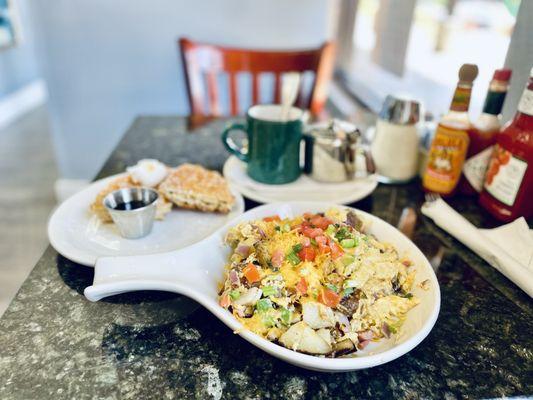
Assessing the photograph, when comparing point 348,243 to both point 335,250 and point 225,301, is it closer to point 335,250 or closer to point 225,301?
point 335,250

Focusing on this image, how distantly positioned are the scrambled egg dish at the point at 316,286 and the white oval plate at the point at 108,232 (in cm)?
15

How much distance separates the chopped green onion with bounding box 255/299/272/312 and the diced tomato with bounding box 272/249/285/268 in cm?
6

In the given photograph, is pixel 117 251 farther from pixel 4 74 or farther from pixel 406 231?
pixel 4 74

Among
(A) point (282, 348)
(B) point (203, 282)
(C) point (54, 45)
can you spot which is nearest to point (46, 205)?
(C) point (54, 45)

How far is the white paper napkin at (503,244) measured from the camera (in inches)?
27.9

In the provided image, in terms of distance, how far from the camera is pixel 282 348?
506mm

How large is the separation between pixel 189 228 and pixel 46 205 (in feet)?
6.58

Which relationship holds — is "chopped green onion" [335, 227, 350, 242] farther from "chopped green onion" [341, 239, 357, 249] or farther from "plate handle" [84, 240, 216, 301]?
"plate handle" [84, 240, 216, 301]

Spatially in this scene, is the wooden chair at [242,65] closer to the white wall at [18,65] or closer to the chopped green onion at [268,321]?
the chopped green onion at [268,321]

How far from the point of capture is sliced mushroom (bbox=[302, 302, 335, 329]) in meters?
0.56

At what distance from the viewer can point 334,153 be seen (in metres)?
0.95

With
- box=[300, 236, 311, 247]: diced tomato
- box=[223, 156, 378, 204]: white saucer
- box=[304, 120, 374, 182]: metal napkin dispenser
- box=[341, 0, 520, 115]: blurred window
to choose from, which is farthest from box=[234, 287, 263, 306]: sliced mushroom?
box=[341, 0, 520, 115]: blurred window

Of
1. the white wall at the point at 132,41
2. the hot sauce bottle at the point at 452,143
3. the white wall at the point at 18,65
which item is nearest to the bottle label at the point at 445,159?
the hot sauce bottle at the point at 452,143

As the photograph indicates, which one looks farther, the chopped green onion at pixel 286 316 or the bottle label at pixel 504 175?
the bottle label at pixel 504 175
